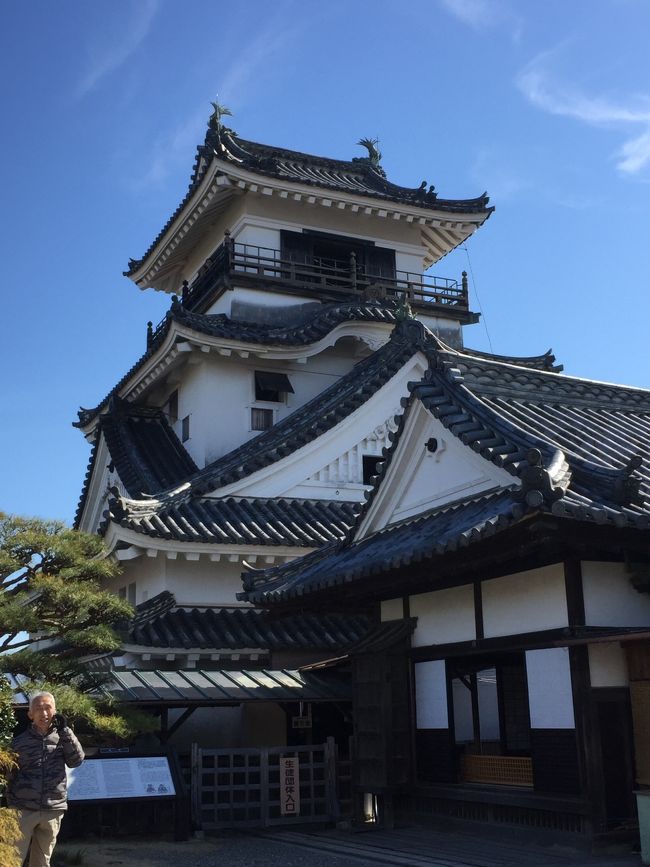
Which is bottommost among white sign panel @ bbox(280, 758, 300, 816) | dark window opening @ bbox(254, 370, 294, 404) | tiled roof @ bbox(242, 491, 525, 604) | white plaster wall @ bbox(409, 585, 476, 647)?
white sign panel @ bbox(280, 758, 300, 816)

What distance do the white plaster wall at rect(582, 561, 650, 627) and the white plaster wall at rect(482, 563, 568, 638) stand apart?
29cm

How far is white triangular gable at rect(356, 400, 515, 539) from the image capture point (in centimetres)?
1254

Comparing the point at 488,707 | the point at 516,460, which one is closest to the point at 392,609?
the point at 516,460

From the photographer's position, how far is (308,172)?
92.5ft

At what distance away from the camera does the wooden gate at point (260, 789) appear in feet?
44.0

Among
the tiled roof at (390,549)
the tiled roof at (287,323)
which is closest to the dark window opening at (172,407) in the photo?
the tiled roof at (287,323)

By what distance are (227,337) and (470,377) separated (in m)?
8.96

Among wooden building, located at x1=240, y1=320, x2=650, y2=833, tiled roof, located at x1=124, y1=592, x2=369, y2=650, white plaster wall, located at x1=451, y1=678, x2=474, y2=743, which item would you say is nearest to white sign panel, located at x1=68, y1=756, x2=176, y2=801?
wooden building, located at x1=240, y1=320, x2=650, y2=833

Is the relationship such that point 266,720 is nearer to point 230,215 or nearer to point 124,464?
point 124,464

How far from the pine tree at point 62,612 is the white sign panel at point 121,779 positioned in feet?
3.02

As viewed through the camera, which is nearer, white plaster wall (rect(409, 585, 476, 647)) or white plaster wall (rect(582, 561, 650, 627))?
white plaster wall (rect(582, 561, 650, 627))

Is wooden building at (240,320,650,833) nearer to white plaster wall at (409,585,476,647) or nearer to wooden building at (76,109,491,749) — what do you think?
white plaster wall at (409,585,476,647)

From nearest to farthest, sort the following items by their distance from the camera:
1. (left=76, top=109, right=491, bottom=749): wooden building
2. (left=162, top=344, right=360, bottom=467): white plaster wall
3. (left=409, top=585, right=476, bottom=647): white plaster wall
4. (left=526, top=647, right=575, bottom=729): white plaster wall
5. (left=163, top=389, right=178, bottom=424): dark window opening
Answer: (left=526, top=647, right=575, bottom=729): white plaster wall
(left=409, top=585, right=476, bottom=647): white plaster wall
(left=76, top=109, right=491, bottom=749): wooden building
(left=162, top=344, right=360, bottom=467): white plaster wall
(left=163, top=389, right=178, bottom=424): dark window opening

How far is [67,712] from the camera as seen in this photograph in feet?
35.1
